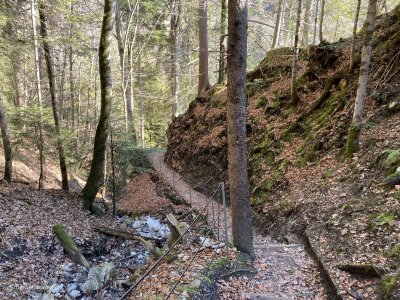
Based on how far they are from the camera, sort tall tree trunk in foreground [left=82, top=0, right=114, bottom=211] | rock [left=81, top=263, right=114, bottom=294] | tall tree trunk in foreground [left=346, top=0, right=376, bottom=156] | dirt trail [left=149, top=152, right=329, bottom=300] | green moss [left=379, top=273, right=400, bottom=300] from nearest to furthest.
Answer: green moss [left=379, top=273, right=400, bottom=300]
dirt trail [left=149, top=152, right=329, bottom=300]
rock [left=81, top=263, right=114, bottom=294]
tall tree trunk in foreground [left=346, top=0, right=376, bottom=156]
tall tree trunk in foreground [left=82, top=0, right=114, bottom=211]

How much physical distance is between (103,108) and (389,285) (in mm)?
9541

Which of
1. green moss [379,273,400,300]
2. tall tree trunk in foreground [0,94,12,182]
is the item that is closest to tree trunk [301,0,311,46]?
green moss [379,273,400,300]

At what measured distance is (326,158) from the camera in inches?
367

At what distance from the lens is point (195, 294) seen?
4609 millimetres

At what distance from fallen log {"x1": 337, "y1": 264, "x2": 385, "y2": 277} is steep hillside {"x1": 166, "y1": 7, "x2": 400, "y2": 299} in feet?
0.35

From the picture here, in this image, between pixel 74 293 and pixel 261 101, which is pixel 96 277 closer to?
pixel 74 293

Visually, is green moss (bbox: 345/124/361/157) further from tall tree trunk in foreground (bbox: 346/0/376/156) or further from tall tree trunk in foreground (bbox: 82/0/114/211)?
tall tree trunk in foreground (bbox: 82/0/114/211)

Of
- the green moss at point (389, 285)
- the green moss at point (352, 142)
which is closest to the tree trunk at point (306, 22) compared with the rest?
the green moss at point (352, 142)

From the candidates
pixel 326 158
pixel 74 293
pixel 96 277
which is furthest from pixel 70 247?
pixel 326 158

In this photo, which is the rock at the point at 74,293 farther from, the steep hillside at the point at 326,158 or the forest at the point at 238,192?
the steep hillside at the point at 326,158

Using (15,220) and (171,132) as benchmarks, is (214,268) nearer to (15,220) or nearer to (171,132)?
(15,220)

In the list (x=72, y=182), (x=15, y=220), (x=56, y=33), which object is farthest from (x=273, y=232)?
(x=72, y=182)

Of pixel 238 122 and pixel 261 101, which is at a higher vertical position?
pixel 261 101

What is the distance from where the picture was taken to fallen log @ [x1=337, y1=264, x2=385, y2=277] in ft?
15.0
